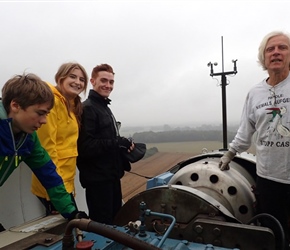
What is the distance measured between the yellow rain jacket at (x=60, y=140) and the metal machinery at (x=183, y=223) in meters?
0.47

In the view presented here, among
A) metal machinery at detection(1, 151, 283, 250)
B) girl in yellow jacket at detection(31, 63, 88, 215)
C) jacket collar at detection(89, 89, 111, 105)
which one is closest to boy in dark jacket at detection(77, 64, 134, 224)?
jacket collar at detection(89, 89, 111, 105)

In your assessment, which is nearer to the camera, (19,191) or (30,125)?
(30,125)

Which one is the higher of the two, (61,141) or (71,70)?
(71,70)

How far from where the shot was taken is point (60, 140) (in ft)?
6.27

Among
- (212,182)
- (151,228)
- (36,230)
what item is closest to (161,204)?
(151,228)

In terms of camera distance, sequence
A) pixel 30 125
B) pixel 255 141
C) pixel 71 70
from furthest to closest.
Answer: pixel 71 70, pixel 255 141, pixel 30 125

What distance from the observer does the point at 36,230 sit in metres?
1.39

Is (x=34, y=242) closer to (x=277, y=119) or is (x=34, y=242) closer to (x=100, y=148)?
(x=100, y=148)

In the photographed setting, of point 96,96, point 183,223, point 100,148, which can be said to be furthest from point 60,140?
point 183,223

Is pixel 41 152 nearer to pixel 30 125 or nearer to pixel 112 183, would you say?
pixel 30 125

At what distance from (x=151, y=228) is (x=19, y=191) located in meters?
1.12

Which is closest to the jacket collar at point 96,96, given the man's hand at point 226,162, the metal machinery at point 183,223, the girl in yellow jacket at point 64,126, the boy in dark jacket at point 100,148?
the boy in dark jacket at point 100,148

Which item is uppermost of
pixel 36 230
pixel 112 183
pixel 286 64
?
pixel 286 64

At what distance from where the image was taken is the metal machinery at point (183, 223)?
41.6 inches
